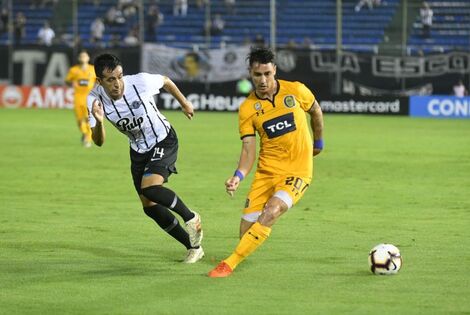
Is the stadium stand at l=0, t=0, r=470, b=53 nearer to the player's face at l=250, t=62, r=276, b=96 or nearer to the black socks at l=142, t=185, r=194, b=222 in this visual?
the black socks at l=142, t=185, r=194, b=222

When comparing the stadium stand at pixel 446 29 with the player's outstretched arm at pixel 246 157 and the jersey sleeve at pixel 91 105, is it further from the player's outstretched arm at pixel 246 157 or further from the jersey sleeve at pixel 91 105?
the player's outstretched arm at pixel 246 157

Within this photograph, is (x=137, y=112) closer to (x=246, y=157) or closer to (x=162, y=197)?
(x=162, y=197)

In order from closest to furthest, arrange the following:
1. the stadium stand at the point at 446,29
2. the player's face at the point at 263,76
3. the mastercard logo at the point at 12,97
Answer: the player's face at the point at 263,76, the stadium stand at the point at 446,29, the mastercard logo at the point at 12,97

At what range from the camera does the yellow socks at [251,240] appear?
9.55 meters

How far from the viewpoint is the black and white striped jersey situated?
1046cm

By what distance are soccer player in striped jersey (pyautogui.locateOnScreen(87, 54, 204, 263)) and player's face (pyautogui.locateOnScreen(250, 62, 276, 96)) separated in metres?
1.03

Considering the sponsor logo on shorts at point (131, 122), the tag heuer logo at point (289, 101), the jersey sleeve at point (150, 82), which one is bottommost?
the sponsor logo on shorts at point (131, 122)

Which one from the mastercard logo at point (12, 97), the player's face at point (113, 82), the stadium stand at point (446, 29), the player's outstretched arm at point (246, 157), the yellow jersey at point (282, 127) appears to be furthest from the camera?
the mastercard logo at point (12, 97)

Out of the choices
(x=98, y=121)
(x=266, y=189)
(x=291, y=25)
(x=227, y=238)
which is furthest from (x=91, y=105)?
(x=291, y=25)

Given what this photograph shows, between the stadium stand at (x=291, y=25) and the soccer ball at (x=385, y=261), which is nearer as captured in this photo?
the soccer ball at (x=385, y=261)

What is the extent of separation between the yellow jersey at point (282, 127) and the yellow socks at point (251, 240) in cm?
68

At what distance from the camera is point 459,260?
412 inches

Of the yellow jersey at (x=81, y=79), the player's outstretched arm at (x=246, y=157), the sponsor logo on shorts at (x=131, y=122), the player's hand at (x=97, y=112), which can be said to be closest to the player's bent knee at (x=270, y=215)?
the player's outstretched arm at (x=246, y=157)

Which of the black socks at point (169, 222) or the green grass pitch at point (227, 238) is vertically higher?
the black socks at point (169, 222)
